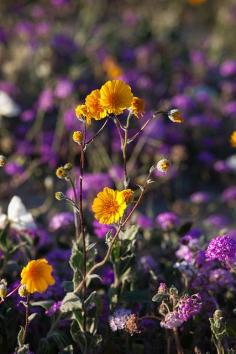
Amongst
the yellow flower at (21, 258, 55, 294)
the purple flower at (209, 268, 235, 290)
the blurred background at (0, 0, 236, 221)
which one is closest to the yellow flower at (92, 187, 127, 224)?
the yellow flower at (21, 258, 55, 294)

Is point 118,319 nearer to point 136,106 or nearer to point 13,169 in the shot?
point 136,106

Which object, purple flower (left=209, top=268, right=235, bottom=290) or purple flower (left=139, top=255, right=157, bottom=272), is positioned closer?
purple flower (left=209, top=268, right=235, bottom=290)

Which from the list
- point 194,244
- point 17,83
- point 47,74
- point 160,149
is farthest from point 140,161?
point 194,244

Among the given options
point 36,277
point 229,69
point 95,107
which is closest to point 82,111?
point 95,107

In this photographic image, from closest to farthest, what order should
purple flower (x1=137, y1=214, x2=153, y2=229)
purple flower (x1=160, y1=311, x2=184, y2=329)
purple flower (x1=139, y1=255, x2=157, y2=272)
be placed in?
purple flower (x1=160, y1=311, x2=184, y2=329) < purple flower (x1=139, y1=255, x2=157, y2=272) < purple flower (x1=137, y1=214, x2=153, y2=229)

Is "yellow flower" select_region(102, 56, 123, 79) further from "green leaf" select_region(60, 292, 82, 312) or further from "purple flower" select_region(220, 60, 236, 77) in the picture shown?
"green leaf" select_region(60, 292, 82, 312)

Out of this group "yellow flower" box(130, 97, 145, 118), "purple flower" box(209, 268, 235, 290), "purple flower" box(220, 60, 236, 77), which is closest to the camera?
"yellow flower" box(130, 97, 145, 118)

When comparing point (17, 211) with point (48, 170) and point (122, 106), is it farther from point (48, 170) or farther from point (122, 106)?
point (48, 170)

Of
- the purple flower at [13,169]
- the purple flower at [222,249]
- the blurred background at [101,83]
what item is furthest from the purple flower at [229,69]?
the purple flower at [222,249]
